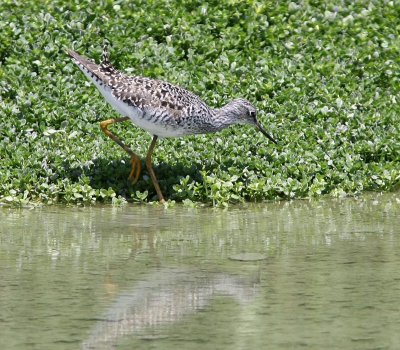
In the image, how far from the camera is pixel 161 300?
7148 millimetres

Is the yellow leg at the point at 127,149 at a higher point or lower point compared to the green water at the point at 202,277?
higher

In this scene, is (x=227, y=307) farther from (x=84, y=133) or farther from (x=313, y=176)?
(x=84, y=133)

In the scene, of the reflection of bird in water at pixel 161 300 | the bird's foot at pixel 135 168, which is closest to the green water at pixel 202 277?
the reflection of bird in water at pixel 161 300

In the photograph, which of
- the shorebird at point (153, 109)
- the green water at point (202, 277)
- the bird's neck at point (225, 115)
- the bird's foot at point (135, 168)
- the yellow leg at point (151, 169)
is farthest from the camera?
the bird's neck at point (225, 115)

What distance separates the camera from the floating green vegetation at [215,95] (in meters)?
11.0

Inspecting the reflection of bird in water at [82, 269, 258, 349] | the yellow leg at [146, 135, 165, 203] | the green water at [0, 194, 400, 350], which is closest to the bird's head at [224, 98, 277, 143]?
the yellow leg at [146, 135, 165, 203]

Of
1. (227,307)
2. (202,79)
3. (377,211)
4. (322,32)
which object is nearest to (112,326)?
(227,307)

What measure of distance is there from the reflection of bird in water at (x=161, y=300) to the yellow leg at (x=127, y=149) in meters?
3.21

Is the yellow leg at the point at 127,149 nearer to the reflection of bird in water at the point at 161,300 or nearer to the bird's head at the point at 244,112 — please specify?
the bird's head at the point at 244,112

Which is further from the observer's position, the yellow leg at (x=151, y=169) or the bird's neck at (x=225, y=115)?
the bird's neck at (x=225, y=115)

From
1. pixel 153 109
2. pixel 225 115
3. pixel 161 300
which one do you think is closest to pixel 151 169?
pixel 153 109

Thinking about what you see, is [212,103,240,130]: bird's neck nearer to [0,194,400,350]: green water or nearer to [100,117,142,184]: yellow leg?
[100,117,142,184]: yellow leg

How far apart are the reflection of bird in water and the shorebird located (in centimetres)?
311

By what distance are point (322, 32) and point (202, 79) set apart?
7.15 ft
